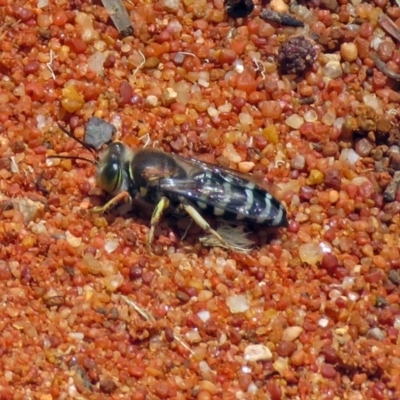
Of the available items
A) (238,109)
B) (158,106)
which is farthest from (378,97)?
(158,106)

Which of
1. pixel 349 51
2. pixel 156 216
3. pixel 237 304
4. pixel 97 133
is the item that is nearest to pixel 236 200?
pixel 156 216

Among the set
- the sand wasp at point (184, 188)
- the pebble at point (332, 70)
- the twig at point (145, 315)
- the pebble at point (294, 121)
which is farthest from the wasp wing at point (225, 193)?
the pebble at point (332, 70)

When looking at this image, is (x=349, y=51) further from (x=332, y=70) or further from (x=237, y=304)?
(x=237, y=304)

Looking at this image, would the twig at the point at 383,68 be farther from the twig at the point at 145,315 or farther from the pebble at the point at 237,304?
the twig at the point at 145,315

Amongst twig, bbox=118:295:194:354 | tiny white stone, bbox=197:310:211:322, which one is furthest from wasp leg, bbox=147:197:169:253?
tiny white stone, bbox=197:310:211:322

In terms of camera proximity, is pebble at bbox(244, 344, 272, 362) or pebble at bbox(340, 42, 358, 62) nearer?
pebble at bbox(244, 344, 272, 362)

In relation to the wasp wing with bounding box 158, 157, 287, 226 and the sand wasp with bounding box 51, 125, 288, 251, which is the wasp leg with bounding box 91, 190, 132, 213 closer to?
the sand wasp with bounding box 51, 125, 288, 251
